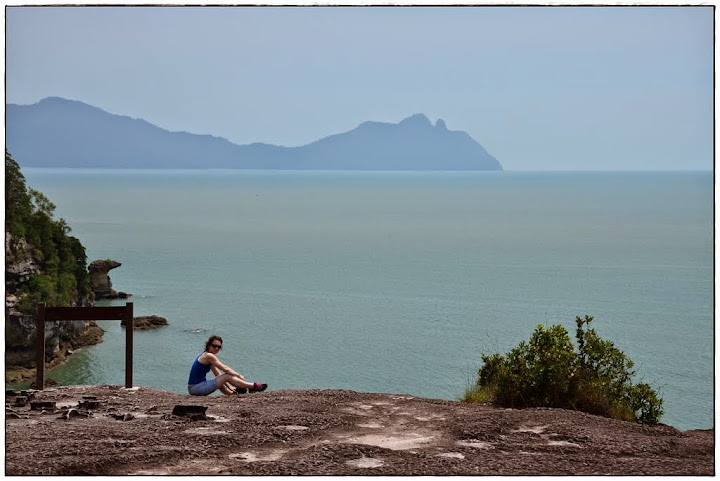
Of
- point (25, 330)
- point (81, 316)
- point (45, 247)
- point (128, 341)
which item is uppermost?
point (45, 247)

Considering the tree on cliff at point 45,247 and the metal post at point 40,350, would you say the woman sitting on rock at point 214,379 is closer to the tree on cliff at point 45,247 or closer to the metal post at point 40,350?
the metal post at point 40,350

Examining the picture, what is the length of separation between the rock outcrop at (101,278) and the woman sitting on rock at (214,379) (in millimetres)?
54912

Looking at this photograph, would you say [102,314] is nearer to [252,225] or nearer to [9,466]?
[9,466]

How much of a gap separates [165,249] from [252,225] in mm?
29325

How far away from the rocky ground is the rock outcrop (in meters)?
56.3

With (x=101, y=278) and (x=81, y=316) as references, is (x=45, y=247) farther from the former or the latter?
(x=81, y=316)

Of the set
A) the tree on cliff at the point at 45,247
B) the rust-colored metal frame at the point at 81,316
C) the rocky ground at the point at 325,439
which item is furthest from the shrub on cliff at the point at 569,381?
the tree on cliff at the point at 45,247

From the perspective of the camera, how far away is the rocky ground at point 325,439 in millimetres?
7008

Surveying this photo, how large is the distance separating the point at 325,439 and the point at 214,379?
2.63 m

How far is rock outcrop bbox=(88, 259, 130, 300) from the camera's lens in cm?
6419

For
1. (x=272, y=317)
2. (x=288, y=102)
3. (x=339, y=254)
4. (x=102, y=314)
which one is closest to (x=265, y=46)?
(x=288, y=102)

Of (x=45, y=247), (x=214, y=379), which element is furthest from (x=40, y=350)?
(x=45, y=247)

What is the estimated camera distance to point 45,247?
5478 centimetres

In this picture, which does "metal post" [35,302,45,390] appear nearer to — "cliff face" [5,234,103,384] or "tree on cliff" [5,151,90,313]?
"cliff face" [5,234,103,384]
